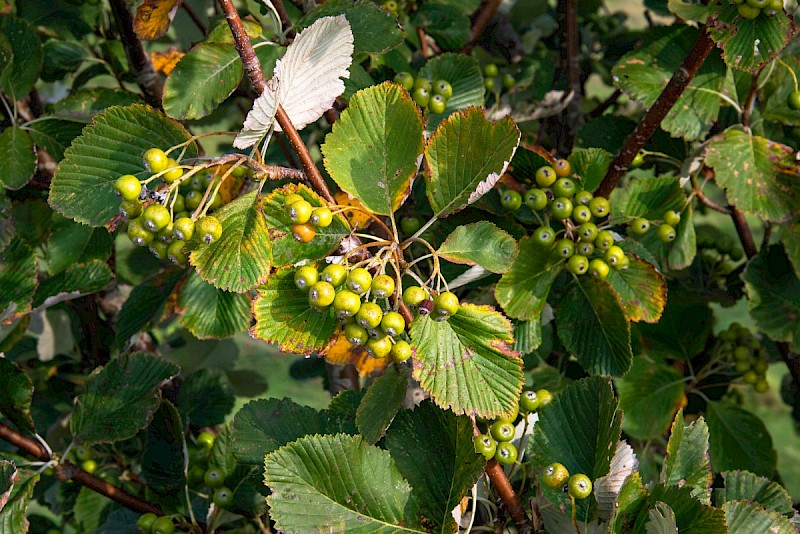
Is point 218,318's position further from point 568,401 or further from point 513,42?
point 513,42

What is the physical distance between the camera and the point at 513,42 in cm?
246

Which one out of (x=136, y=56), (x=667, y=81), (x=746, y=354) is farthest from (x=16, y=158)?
(x=746, y=354)

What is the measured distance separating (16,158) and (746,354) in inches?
73.4

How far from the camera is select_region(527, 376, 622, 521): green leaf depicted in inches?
40.8

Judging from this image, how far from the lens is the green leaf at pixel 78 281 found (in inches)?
59.1

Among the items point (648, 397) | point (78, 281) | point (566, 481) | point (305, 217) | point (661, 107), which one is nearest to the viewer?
point (305, 217)

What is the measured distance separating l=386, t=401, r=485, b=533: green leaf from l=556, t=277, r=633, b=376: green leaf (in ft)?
1.51

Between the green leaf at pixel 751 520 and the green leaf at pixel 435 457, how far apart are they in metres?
0.35

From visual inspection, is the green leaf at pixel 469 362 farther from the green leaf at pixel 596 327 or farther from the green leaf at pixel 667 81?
the green leaf at pixel 667 81

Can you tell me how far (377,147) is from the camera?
1.00 meters

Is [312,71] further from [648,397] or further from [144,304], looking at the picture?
[648,397]

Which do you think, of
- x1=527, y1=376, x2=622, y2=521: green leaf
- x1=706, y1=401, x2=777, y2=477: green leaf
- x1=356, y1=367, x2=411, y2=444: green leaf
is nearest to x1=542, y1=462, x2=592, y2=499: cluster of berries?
x1=527, y1=376, x2=622, y2=521: green leaf

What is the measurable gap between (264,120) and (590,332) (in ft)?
2.58

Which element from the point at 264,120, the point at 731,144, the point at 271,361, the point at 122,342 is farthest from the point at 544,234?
the point at 271,361
